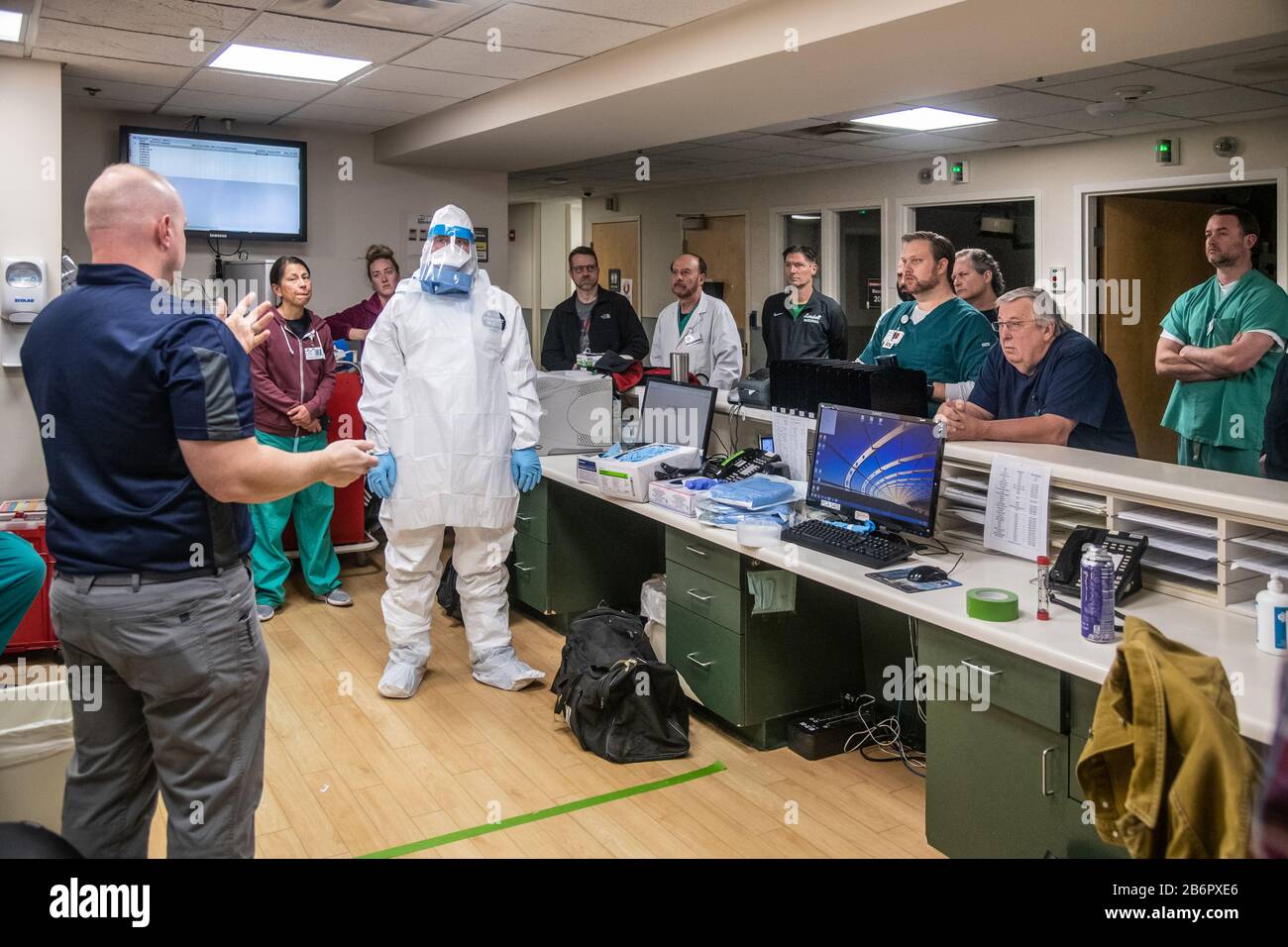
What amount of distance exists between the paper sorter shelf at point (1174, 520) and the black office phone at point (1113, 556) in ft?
0.13

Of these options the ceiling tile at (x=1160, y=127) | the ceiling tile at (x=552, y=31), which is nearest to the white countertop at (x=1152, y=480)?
the ceiling tile at (x=552, y=31)

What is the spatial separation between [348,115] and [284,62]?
1.19 meters

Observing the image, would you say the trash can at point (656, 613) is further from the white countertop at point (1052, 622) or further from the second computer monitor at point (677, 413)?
the white countertop at point (1052, 622)

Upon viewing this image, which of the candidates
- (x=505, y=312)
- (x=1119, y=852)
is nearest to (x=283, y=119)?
(x=505, y=312)

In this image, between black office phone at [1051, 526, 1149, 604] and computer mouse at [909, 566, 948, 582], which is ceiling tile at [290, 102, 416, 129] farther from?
black office phone at [1051, 526, 1149, 604]

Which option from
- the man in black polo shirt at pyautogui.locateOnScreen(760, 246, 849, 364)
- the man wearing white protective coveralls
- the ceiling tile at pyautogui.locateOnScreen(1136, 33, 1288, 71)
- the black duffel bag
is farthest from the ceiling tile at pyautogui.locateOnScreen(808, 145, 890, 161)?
the black duffel bag

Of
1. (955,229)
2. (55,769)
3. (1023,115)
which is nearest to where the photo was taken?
(55,769)

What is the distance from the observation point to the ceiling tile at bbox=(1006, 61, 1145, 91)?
4629mm

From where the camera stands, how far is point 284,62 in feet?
15.3

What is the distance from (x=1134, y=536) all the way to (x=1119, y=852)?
2.41 ft

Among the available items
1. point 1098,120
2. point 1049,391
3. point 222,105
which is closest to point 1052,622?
point 1049,391

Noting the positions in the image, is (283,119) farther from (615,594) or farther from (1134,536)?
(1134,536)
